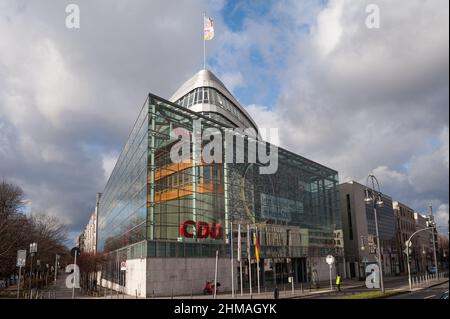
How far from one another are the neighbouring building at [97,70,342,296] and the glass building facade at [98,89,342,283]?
0.37 ft

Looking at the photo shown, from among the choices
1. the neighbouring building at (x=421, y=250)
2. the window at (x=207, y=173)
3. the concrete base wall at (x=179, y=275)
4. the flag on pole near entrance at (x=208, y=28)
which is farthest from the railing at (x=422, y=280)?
the neighbouring building at (x=421, y=250)

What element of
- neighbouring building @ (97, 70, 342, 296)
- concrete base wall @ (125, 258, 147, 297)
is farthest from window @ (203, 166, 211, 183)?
concrete base wall @ (125, 258, 147, 297)

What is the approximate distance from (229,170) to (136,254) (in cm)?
1551

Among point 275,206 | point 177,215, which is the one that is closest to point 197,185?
point 177,215

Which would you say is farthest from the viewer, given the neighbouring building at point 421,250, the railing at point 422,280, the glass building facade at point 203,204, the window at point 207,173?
the neighbouring building at point 421,250

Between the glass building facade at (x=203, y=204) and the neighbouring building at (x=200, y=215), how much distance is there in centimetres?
11

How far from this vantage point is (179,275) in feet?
135

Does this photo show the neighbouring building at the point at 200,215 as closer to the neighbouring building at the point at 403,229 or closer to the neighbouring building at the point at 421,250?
the neighbouring building at the point at 403,229

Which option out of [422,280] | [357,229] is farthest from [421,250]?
[422,280]

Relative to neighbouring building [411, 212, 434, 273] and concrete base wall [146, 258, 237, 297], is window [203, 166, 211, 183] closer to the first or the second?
concrete base wall [146, 258, 237, 297]

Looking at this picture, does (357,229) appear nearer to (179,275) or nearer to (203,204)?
(203,204)

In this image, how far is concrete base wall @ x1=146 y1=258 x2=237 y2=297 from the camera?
38.8 metres

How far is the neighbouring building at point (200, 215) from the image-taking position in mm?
41375

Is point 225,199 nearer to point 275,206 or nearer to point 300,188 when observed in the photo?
point 275,206
